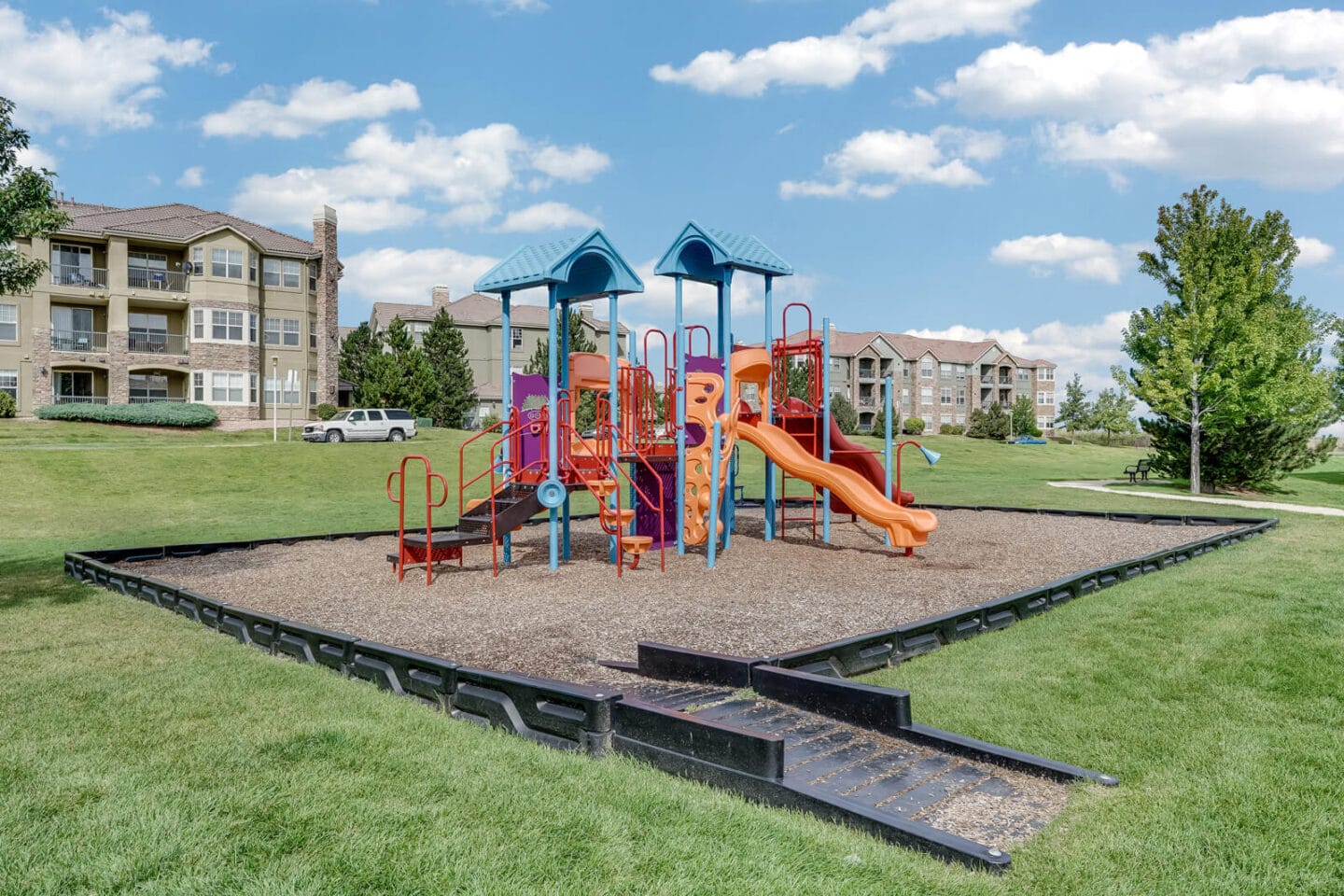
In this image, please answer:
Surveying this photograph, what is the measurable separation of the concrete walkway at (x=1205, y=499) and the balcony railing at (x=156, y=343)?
40.5 metres

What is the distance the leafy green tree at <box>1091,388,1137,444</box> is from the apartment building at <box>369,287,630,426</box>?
4598cm

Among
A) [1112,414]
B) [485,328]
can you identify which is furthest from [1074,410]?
[485,328]

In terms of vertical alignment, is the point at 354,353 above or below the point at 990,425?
above

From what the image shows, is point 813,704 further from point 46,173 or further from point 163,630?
point 46,173

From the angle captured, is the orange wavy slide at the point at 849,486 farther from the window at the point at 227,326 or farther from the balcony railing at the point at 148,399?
the balcony railing at the point at 148,399

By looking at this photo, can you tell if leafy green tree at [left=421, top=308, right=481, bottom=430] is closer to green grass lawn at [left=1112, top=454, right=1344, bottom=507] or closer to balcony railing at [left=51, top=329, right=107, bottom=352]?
balcony railing at [left=51, top=329, right=107, bottom=352]

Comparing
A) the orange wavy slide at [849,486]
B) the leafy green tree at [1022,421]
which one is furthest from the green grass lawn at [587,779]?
the leafy green tree at [1022,421]

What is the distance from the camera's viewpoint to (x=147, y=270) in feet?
143

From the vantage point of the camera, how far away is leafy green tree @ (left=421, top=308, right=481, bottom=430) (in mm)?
53125

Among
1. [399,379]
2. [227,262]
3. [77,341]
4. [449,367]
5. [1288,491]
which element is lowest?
[1288,491]

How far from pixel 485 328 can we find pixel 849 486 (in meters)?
53.4

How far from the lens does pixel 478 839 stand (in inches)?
144

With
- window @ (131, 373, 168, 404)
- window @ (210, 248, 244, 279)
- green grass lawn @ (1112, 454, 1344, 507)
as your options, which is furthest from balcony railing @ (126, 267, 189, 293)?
green grass lawn @ (1112, 454, 1344, 507)

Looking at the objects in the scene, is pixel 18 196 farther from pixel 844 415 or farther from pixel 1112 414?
pixel 1112 414
